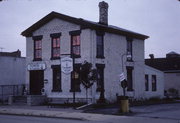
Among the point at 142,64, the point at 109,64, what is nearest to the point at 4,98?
the point at 109,64

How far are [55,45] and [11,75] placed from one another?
10.4 meters

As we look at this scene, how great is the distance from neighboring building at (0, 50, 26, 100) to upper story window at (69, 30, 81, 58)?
380 inches

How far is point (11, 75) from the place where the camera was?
37.7 meters

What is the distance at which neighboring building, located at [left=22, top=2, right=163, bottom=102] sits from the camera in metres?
27.7

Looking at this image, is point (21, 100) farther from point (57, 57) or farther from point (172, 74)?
point (172, 74)

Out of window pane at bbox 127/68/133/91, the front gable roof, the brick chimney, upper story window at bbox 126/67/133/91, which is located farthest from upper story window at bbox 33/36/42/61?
window pane at bbox 127/68/133/91

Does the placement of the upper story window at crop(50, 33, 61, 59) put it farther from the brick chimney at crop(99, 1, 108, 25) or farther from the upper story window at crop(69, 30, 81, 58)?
the brick chimney at crop(99, 1, 108, 25)

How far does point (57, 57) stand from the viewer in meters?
29.4

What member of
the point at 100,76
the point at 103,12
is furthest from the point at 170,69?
the point at 100,76

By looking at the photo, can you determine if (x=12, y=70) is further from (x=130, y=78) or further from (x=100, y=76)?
(x=130, y=78)

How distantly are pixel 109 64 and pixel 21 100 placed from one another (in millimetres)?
8817

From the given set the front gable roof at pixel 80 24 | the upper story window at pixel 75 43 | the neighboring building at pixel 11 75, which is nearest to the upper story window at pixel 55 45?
the upper story window at pixel 75 43

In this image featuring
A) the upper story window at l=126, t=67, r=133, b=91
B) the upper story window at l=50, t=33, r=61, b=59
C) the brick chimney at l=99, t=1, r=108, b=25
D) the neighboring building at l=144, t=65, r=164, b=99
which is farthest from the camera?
the neighboring building at l=144, t=65, r=164, b=99

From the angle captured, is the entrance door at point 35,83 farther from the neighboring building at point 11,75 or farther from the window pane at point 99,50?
the window pane at point 99,50
